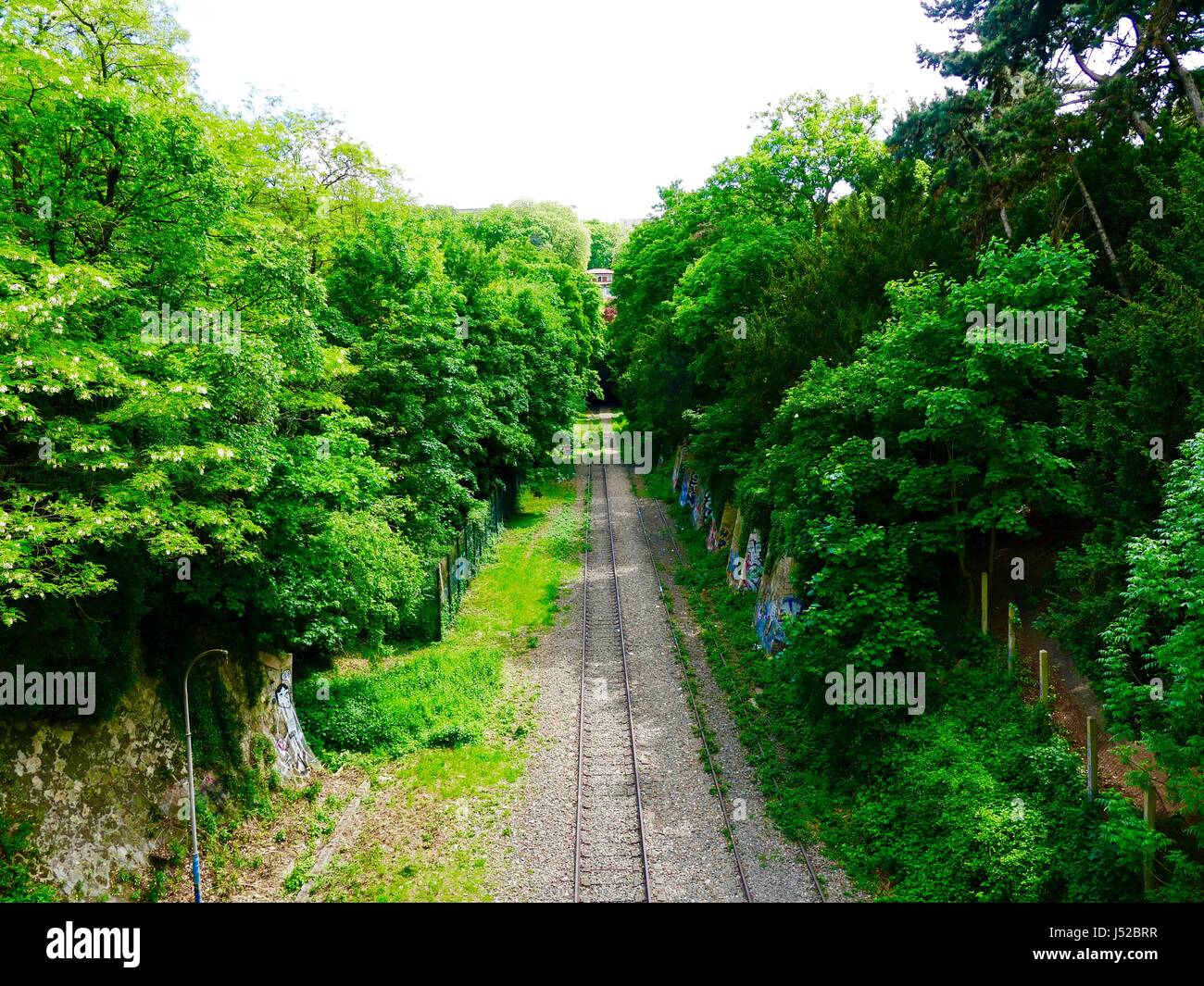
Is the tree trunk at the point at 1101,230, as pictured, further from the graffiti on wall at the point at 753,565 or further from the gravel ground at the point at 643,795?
the gravel ground at the point at 643,795

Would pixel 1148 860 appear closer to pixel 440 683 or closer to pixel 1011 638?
pixel 1011 638

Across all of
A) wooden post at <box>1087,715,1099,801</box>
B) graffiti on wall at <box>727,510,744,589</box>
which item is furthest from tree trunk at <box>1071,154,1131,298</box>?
graffiti on wall at <box>727,510,744,589</box>

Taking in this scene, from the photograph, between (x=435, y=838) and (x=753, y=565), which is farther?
(x=753, y=565)

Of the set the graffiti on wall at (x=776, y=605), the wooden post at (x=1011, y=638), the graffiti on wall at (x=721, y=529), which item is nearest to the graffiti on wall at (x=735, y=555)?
the graffiti on wall at (x=721, y=529)

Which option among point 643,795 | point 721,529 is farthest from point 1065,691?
point 721,529

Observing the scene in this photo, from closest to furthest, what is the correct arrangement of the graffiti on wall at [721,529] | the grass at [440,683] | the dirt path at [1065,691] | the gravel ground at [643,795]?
the dirt path at [1065,691], the gravel ground at [643,795], the grass at [440,683], the graffiti on wall at [721,529]

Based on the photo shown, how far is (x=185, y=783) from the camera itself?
48.2ft

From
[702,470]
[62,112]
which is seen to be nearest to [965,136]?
[702,470]

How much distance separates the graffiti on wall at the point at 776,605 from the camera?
20.8 meters

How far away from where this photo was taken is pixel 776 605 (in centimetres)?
2188

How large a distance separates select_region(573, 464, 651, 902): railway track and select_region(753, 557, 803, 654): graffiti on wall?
4.12 metres

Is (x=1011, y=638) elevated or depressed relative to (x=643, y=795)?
elevated

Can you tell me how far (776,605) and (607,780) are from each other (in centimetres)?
726

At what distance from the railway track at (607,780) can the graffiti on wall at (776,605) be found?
412 centimetres
